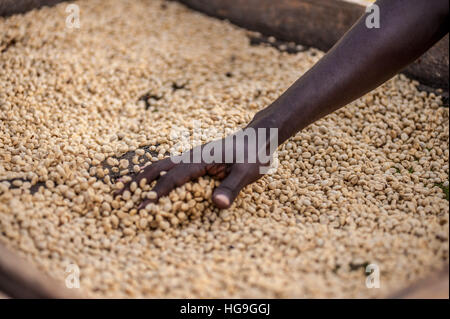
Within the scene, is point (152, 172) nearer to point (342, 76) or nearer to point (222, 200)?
point (222, 200)

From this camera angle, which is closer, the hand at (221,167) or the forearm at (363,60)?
the forearm at (363,60)

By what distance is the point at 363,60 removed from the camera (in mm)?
1661


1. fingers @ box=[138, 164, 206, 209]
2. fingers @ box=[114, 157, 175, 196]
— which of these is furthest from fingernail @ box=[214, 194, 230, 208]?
fingers @ box=[114, 157, 175, 196]

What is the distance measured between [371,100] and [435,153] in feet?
1.58

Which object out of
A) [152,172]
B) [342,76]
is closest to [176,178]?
[152,172]

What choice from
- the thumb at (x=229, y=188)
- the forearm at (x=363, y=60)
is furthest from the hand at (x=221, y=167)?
the forearm at (x=363, y=60)

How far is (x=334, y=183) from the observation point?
1962 mm

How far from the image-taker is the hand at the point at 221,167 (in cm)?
169

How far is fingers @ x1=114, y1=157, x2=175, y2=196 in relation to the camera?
1754 millimetres

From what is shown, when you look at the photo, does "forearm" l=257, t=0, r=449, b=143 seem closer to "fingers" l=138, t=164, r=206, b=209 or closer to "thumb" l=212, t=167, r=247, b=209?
"thumb" l=212, t=167, r=247, b=209

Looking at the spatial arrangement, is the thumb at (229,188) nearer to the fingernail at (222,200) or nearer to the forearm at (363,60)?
the fingernail at (222,200)

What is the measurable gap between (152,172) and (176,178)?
0.41 ft

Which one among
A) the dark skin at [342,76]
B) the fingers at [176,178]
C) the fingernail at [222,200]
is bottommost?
the fingernail at [222,200]

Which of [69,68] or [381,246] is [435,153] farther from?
[69,68]
